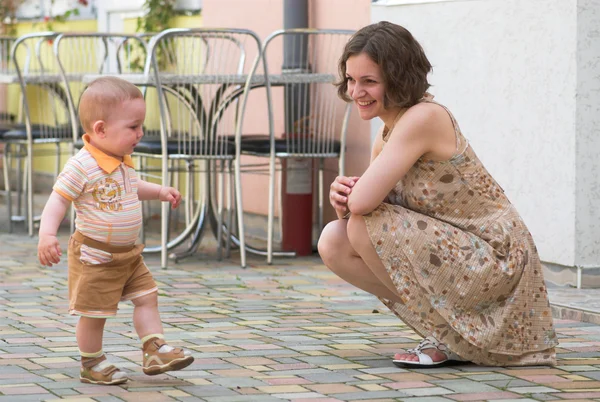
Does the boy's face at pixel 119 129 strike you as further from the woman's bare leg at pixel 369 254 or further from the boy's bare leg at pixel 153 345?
the woman's bare leg at pixel 369 254

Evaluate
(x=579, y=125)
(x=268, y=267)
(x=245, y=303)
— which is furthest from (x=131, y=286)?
(x=268, y=267)

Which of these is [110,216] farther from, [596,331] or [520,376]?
[596,331]

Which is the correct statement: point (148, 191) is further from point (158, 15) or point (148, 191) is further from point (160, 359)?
point (158, 15)

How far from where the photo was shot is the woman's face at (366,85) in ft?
13.3

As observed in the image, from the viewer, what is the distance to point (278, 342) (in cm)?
461

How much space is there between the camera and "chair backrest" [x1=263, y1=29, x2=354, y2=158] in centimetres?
711

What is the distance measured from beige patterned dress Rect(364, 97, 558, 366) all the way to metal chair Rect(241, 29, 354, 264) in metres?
2.93

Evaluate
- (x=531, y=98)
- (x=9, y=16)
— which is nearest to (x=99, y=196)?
(x=531, y=98)

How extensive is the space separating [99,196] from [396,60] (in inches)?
40.0

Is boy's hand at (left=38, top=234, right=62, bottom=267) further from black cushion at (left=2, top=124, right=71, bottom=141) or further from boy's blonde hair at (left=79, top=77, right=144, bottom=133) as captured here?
black cushion at (left=2, top=124, right=71, bottom=141)

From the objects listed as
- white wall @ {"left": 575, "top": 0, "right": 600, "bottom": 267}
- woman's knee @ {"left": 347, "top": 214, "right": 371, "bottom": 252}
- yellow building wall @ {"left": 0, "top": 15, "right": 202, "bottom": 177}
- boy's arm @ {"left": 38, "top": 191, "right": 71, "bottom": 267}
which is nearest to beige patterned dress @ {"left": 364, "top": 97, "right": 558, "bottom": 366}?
woman's knee @ {"left": 347, "top": 214, "right": 371, "bottom": 252}

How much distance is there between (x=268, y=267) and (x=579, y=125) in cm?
203

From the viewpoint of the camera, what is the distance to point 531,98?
603cm

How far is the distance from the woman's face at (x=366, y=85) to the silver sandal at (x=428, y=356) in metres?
0.74
